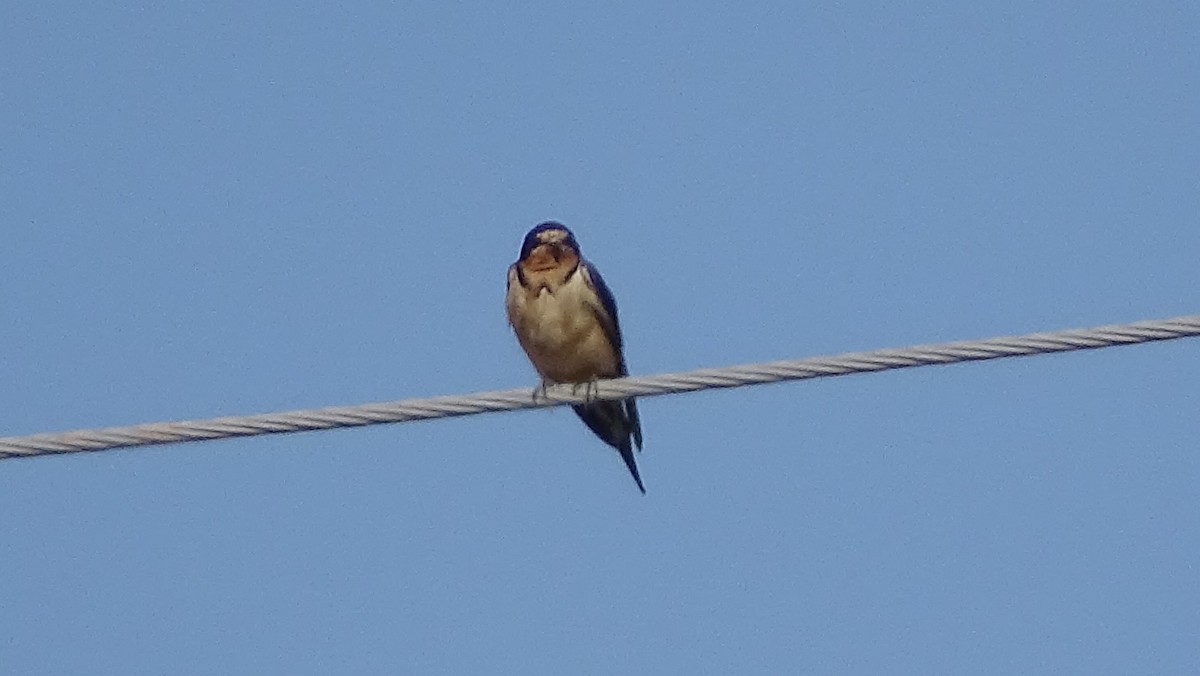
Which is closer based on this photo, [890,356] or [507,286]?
[890,356]

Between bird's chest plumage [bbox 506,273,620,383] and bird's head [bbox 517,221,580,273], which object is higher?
bird's head [bbox 517,221,580,273]

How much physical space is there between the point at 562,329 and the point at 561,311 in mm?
76

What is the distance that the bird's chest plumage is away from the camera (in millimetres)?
9172

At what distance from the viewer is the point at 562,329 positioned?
9156 mm

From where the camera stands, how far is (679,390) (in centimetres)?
635

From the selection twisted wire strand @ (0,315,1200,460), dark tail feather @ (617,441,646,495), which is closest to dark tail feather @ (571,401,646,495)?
dark tail feather @ (617,441,646,495)

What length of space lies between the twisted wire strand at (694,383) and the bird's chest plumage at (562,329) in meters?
2.81

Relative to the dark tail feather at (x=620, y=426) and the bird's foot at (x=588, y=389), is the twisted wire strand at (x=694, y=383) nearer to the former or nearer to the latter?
the bird's foot at (x=588, y=389)

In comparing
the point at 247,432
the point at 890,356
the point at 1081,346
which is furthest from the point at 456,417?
the point at 1081,346

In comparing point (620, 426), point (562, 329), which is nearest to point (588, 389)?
point (562, 329)

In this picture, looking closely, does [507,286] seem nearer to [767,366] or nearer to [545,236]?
[545,236]

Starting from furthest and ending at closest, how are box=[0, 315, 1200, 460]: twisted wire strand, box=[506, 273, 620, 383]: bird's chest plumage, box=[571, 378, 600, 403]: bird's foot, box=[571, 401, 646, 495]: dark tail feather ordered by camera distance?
box=[571, 401, 646, 495]: dark tail feather, box=[506, 273, 620, 383]: bird's chest plumage, box=[571, 378, 600, 403]: bird's foot, box=[0, 315, 1200, 460]: twisted wire strand

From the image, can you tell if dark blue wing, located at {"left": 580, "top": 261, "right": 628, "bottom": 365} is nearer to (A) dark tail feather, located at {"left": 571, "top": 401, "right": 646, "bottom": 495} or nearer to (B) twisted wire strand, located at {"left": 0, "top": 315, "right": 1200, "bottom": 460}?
(A) dark tail feather, located at {"left": 571, "top": 401, "right": 646, "bottom": 495}

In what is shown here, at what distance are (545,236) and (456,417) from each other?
10.5 feet
